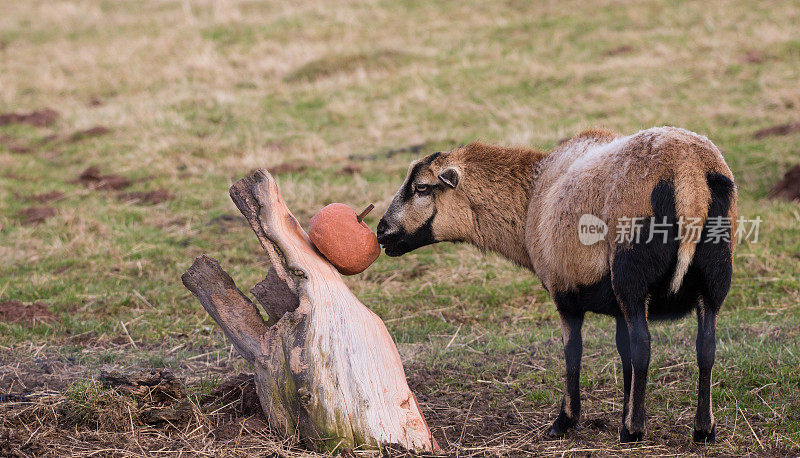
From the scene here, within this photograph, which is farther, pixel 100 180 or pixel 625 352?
pixel 100 180

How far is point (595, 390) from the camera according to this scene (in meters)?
6.21

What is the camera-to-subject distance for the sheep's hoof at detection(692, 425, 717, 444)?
5.04m

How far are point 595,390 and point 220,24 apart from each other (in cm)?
2103

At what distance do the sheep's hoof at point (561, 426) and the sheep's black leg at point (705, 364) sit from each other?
0.82 meters

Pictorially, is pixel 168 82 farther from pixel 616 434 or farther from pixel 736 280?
pixel 616 434

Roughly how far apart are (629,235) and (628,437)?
1318mm

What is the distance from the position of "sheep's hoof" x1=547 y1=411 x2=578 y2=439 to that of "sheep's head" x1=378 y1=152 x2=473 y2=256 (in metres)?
1.70

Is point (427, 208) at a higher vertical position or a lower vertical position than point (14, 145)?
higher

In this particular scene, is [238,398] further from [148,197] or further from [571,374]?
[148,197]

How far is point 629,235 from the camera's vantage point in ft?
15.4

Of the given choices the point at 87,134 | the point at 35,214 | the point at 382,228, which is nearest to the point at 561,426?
the point at 382,228

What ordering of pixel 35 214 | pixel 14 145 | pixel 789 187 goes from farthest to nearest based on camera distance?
1. pixel 14 145
2. pixel 35 214
3. pixel 789 187

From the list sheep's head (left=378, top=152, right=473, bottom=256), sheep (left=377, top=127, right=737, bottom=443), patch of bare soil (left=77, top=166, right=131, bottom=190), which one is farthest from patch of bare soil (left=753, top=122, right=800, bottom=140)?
patch of bare soil (left=77, top=166, right=131, bottom=190)

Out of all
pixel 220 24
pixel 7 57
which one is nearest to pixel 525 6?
pixel 220 24
